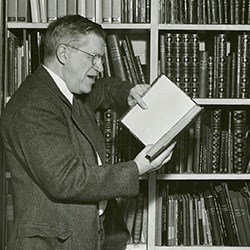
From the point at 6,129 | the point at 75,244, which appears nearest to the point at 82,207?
the point at 75,244

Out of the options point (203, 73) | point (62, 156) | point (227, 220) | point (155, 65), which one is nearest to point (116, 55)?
point (155, 65)

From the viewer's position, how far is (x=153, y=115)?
177 cm

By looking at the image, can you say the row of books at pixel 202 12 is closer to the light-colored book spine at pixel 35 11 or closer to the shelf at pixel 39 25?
the shelf at pixel 39 25

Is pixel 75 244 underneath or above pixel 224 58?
underneath

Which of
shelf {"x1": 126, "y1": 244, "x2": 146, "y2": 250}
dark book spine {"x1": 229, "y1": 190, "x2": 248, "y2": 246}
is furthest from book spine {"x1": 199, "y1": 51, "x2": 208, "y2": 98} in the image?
shelf {"x1": 126, "y1": 244, "x2": 146, "y2": 250}

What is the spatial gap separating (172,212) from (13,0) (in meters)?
1.13

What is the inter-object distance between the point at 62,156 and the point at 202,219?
949mm

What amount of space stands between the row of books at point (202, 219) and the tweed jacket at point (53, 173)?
562 millimetres

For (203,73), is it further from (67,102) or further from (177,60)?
(67,102)

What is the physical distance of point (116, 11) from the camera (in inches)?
85.4

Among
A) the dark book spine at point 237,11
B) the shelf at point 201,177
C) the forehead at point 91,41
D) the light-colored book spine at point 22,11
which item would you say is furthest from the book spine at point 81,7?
the shelf at point 201,177

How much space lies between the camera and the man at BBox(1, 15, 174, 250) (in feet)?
5.12

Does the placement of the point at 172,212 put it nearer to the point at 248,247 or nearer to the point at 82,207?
the point at 248,247

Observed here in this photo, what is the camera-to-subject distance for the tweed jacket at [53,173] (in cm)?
155
